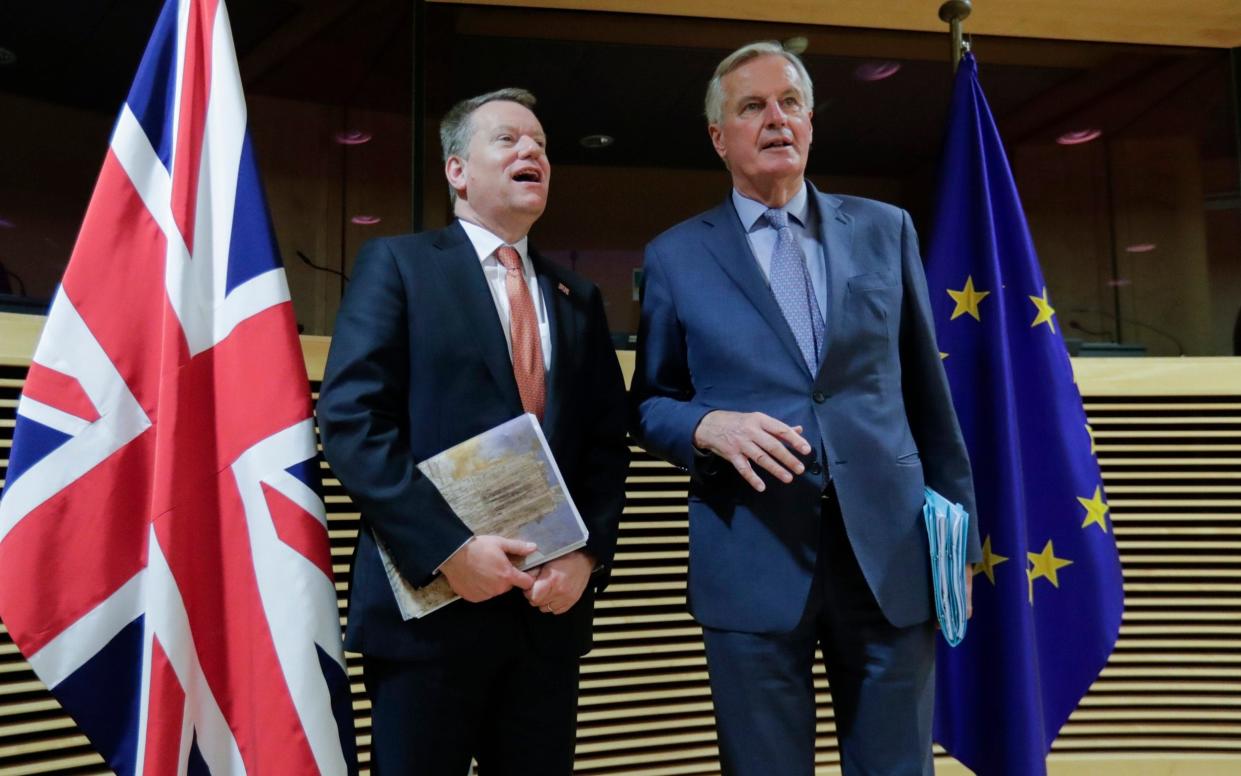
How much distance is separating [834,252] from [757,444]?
435 mm

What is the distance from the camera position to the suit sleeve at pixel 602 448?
5.68ft

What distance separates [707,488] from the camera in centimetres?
174

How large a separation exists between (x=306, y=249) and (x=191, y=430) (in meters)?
2.34

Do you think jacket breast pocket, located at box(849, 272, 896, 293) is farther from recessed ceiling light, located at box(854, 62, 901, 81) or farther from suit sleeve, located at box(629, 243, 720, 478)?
recessed ceiling light, located at box(854, 62, 901, 81)

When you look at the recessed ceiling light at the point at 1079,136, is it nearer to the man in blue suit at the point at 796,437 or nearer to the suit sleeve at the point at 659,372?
the man in blue suit at the point at 796,437

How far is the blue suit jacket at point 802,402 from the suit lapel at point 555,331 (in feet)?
0.53

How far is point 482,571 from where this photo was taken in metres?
1.55

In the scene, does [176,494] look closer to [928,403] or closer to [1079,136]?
[928,403]

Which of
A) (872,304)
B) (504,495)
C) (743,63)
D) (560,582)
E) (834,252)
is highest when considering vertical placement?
(743,63)

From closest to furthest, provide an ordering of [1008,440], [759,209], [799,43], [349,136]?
[759,209], [1008,440], [799,43], [349,136]

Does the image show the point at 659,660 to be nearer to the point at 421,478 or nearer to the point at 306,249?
the point at 421,478

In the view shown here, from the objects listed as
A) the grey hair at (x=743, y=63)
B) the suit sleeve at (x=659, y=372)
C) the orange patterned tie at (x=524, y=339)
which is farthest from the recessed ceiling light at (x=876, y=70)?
the orange patterned tie at (x=524, y=339)

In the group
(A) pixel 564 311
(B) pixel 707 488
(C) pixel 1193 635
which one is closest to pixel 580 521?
(B) pixel 707 488

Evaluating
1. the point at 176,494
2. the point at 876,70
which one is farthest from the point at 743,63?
the point at 876,70
